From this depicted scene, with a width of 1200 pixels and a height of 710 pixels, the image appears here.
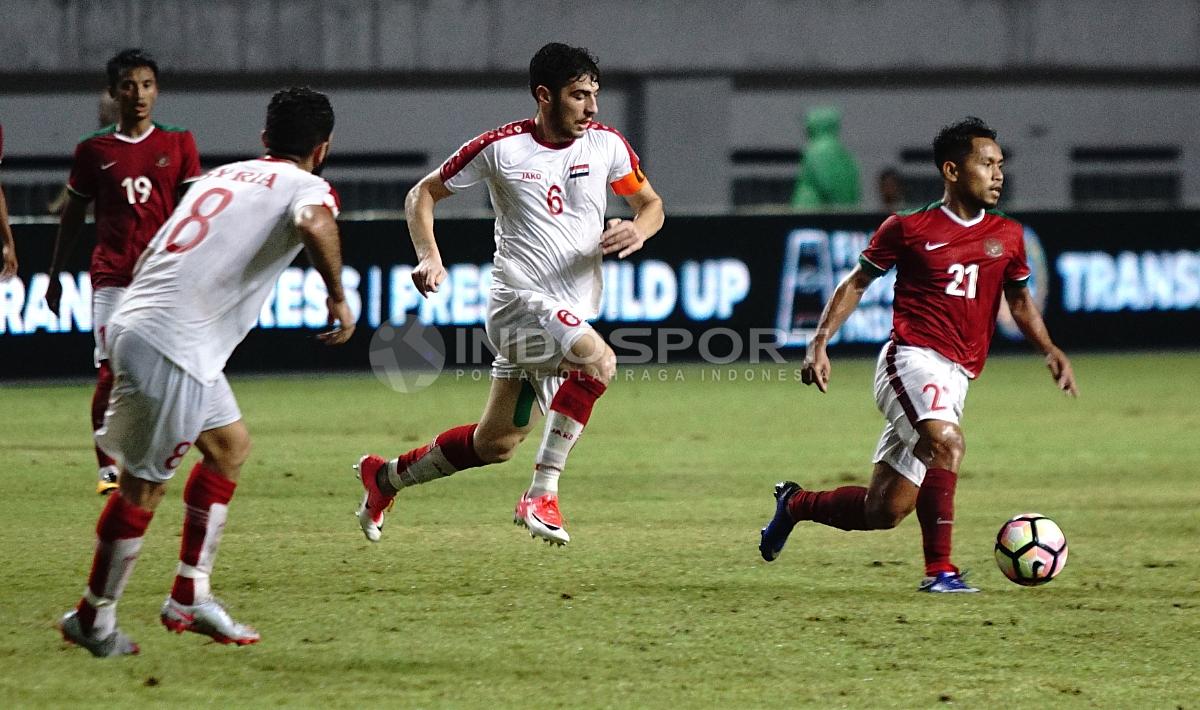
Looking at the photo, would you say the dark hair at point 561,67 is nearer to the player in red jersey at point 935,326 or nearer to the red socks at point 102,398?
the player in red jersey at point 935,326

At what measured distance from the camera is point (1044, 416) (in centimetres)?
1305

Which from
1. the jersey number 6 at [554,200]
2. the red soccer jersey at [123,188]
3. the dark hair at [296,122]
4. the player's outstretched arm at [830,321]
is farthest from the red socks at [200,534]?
the red soccer jersey at [123,188]

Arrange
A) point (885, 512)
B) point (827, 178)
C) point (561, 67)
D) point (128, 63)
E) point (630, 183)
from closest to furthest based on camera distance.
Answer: point (885, 512) < point (561, 67) < point (630, 183) < point (128, 63) < point (827, 178)

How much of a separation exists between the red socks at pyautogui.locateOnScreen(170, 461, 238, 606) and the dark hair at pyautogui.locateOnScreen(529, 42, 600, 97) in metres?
2.41

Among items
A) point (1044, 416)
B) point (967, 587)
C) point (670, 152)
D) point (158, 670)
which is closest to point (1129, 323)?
point (1044, 416)

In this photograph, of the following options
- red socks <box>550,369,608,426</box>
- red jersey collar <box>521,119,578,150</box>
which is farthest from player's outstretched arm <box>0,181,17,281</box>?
red socks <box>550,369,608,426</box>

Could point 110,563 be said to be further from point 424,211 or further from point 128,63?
point 128,63

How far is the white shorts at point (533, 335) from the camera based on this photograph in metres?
7.31

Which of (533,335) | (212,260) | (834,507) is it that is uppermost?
(212,260)

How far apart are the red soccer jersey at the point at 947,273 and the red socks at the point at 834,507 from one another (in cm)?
65

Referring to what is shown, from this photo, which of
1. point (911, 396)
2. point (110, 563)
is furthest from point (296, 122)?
point (911, 396)

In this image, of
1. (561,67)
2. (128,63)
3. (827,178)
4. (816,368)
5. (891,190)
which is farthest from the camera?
(827,178)

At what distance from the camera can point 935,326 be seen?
23.1 feet

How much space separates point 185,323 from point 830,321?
8.88 ft
